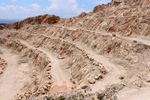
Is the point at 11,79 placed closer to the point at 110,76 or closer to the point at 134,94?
the point at 110,76

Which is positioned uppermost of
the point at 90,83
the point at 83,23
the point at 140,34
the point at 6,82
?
the point at 83,23

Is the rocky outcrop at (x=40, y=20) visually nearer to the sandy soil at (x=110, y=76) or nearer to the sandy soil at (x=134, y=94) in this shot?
the sandy soil at (x=110, y=76)

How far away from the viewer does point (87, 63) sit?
1919 cm

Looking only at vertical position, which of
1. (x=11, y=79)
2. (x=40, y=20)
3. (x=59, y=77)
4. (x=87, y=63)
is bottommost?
(x=11, y=79)

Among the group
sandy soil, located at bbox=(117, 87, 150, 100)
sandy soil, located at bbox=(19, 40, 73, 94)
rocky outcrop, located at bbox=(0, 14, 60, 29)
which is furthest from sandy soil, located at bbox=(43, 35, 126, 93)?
rocky outcrop, located at bbox=(0, 14, 60, 29)

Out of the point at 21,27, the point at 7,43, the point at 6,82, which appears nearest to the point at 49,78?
the point at 6,82

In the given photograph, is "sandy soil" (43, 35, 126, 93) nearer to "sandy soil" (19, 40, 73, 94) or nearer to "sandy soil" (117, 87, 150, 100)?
"sandy soil" (117, 87, 150, 100)

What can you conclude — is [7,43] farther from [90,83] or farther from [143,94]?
[143,94]

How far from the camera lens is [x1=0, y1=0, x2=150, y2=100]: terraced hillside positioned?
38.3 ft

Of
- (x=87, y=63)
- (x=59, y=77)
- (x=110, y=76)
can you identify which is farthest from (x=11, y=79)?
(x=110, y=76)

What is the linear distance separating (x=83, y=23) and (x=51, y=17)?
1914 cm

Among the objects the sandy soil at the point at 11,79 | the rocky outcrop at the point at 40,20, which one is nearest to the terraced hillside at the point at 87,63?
the sandy soil at the point at 11,79

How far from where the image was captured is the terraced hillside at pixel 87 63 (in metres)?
11.7

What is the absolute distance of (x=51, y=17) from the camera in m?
52.7
